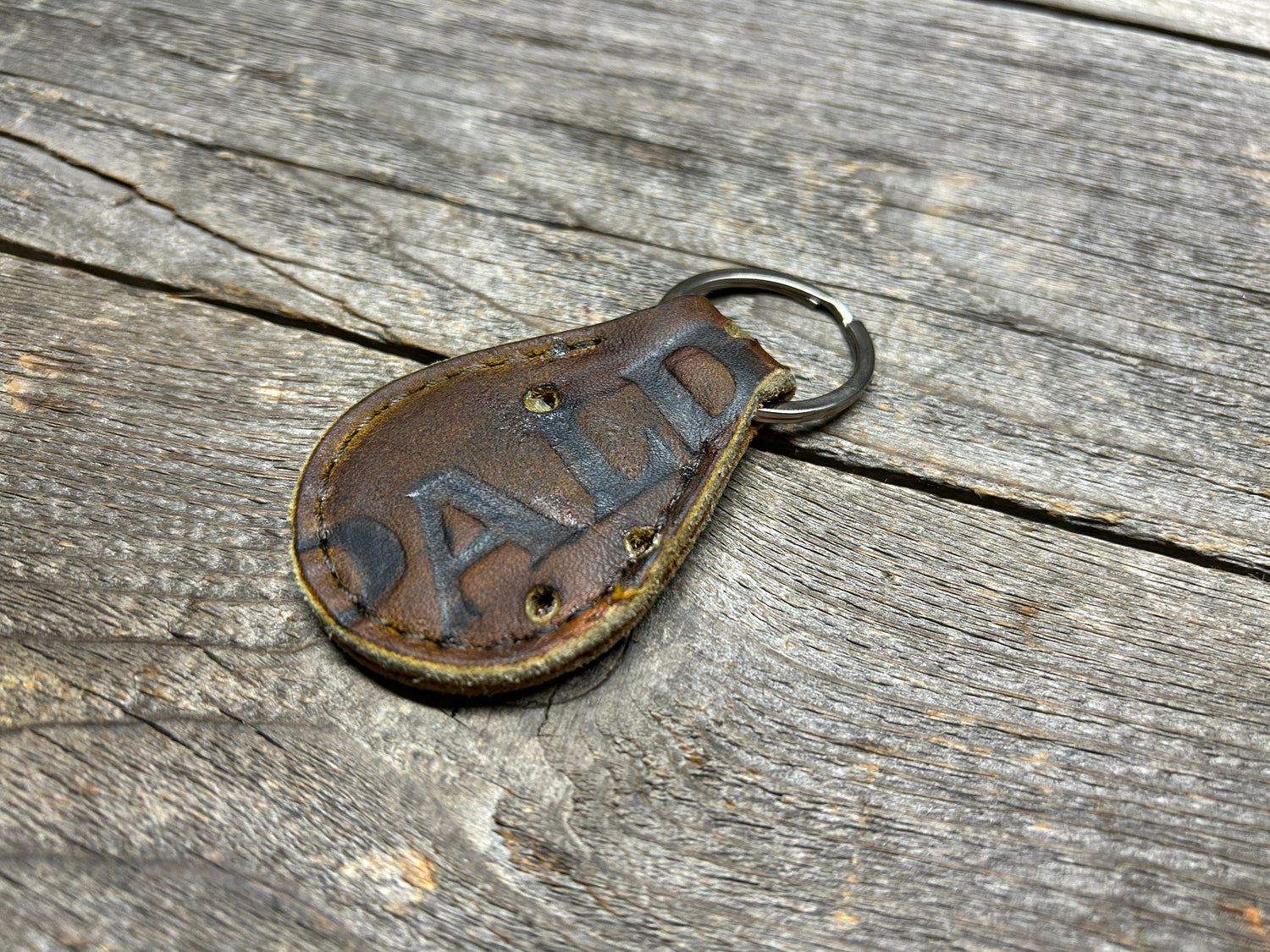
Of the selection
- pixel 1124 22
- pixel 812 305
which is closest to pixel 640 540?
pixel 812 305

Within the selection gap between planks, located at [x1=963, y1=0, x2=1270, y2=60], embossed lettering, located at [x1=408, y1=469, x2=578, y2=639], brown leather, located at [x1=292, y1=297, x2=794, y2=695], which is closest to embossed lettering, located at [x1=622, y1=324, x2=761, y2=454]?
brown leather, located at [x1=292, y1=297, x2=794, y2=695]

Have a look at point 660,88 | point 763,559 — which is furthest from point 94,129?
point 763,559

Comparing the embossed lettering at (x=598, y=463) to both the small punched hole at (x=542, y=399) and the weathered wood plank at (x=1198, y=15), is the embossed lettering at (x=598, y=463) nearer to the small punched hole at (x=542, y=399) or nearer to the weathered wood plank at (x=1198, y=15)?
the small punched hole at (x=542, y=399)

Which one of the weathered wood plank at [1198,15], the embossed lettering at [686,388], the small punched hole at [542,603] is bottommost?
the small punched hole at [542,603]

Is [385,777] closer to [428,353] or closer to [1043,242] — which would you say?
[428,353]

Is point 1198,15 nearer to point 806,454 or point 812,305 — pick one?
point 812,305

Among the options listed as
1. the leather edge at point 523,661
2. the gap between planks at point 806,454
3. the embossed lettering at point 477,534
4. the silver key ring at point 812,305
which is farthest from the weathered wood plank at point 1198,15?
the embossed lettering at point 477,534
